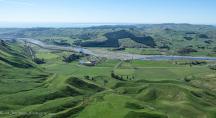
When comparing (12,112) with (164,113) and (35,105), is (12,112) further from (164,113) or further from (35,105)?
(164,113)

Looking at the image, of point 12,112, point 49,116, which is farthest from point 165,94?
point 12,112

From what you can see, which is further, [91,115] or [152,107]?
[152,107]

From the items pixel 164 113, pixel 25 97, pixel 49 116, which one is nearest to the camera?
pixel 49 116

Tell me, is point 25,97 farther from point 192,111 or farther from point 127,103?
point 192,111

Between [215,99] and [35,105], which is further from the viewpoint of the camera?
[215,99]

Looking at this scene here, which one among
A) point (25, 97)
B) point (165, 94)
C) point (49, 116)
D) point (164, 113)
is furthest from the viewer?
point (165, 94)

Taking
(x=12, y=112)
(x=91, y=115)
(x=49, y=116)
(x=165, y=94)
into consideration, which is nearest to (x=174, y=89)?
(x=165, y=94)

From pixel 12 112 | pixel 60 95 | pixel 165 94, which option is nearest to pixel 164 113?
pixel 165 94

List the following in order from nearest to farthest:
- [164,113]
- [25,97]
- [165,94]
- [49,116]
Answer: [49,116]
[164,113]
[25,97]
[165,94]
